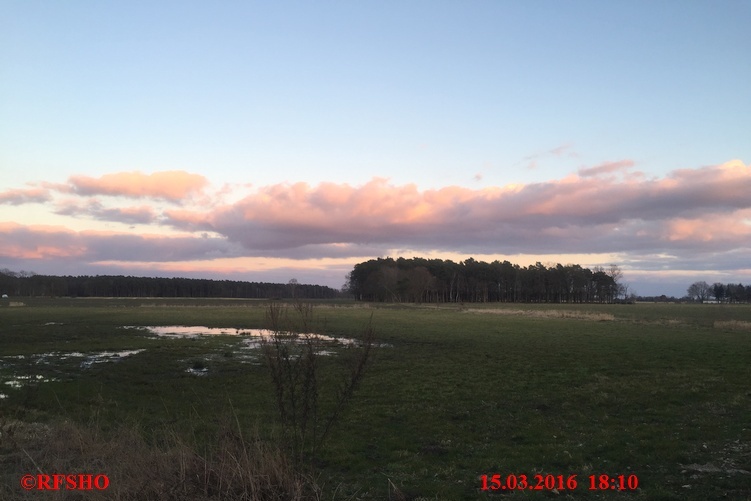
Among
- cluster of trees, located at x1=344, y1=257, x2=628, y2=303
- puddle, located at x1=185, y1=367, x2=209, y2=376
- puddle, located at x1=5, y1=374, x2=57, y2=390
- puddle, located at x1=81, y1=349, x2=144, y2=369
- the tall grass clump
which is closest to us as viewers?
the tall grass clump

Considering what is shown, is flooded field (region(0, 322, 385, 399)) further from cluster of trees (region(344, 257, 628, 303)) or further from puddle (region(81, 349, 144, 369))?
cluster of trees (region(344, 257, 628, 303))

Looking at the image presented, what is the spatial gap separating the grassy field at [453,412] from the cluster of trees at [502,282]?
431 feet

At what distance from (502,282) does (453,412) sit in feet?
530

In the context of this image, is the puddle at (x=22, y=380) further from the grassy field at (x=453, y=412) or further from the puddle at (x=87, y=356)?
the puddle at (x=87, y=356)

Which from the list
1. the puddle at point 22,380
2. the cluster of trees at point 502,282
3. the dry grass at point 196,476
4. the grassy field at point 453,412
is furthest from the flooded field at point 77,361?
the cluster of trees at point 502,282

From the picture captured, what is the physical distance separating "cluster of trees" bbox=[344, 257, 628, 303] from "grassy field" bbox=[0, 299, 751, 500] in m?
131

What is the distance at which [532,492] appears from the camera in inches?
287

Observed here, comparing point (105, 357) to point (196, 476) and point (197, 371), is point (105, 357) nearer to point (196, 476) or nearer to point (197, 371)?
point (197, 371)

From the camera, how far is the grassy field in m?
7.83

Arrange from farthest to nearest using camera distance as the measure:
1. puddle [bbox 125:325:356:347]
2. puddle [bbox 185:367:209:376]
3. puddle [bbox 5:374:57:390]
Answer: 1. puddle [bbox 125:325:356:347]
2. puddle [bbox 185:367:209:376]
3. puddle [bbox 5:374:57:390]

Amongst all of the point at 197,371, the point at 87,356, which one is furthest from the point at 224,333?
the point at 197,371

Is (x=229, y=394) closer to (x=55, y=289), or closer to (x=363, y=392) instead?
(x=363, y=392)

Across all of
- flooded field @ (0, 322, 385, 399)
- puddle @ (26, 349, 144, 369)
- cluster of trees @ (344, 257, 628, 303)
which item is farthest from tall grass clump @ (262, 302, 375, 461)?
cluster of trees @ (344, 257, 628, 303)

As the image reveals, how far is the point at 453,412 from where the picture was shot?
43.6 feet
